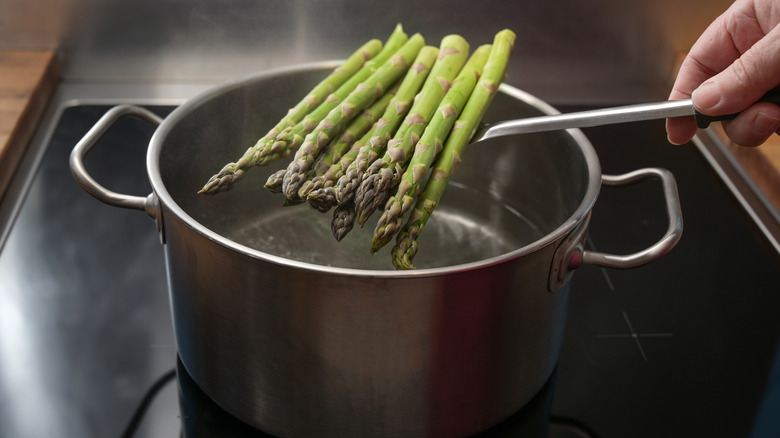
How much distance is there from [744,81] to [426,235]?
1.29 feet

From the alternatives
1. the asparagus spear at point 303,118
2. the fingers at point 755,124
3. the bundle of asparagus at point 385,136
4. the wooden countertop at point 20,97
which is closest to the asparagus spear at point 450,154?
the bundle of asparagus at point 385,136

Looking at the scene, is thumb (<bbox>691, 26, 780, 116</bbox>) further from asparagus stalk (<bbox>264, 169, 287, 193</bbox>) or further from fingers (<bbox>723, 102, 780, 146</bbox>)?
asparagus stalk (<bbox>264, 169, 287, 193</bbox>)

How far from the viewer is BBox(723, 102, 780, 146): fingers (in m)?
0.68

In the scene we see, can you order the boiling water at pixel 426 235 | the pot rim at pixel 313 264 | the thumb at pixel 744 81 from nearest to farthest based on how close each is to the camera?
1. the pot rim at pixel 313 264
2. the thumb at pixel 744 81
3. the boiling water at pixel 426 235

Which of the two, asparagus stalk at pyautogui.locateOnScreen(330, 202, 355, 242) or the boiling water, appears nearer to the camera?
asparagus stalk at pyautogui.locateOnScreen(330, 202, 355, 242)

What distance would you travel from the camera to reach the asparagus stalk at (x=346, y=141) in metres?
0.74

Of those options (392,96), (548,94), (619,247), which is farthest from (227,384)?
(548,94)

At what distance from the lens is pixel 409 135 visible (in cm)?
76

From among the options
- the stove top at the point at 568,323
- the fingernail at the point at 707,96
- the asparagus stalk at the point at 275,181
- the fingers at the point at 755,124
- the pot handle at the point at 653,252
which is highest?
the fingernail at the point at 707,96

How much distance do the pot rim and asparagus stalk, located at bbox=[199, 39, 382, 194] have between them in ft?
0.08

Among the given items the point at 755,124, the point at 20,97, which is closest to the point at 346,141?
the point at 755,124

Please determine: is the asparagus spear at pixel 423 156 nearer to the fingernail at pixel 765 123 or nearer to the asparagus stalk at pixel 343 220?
the asparagus stalk at pixel 343 220

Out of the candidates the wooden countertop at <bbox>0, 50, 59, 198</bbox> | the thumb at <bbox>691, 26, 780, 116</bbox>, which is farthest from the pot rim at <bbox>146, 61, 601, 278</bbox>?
the wooden countertop at <bbox>0, 50, 59, 198</bbox>

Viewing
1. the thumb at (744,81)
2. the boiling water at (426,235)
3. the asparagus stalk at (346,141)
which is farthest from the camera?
the boiling water at (426,235)
